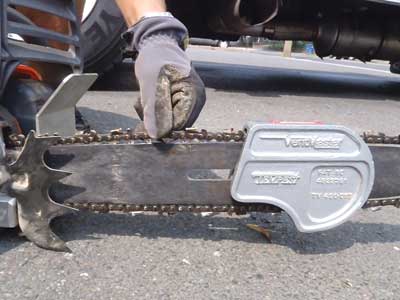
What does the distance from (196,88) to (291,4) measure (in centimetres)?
319

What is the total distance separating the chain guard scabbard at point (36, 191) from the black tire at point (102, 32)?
2.08 metres

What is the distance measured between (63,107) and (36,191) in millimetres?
293

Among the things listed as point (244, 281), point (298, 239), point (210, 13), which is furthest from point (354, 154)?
point (210, 13)

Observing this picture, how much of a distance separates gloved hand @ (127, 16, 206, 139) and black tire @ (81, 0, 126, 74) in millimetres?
2026

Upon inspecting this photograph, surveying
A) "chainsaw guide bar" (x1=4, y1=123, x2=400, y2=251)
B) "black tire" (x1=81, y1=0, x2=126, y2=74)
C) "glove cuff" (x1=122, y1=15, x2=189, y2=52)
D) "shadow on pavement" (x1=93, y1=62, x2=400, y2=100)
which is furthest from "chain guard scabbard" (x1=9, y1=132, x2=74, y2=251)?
"shadow on pavement" (x1=93, y1=62, x2=400, y2=100)

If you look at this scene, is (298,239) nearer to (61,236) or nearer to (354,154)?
(354,154)

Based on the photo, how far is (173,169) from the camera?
4.14 feet

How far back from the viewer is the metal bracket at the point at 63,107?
1264 mm

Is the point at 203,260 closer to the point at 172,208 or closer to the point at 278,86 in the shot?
the point at 172,208

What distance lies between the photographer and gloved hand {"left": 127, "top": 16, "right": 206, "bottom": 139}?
3.81ft

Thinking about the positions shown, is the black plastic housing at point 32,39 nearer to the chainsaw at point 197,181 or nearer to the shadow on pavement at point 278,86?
the chainsaw at point 197,181

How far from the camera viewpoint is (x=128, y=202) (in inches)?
50.2

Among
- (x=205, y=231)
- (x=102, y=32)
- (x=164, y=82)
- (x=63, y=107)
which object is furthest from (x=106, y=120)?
(x=164, y=82)

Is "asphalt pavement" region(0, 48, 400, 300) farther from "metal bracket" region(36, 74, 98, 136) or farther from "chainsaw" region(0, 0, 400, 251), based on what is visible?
"metal bracket" region(36, 74, 98, 136)
